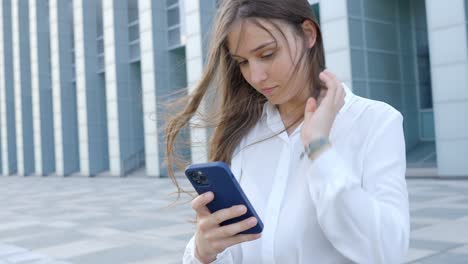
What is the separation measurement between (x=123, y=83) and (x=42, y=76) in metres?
9.99

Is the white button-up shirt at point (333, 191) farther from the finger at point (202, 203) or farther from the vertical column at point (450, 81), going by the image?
the vertical column at point (450, 81)

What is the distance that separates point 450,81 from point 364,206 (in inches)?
519

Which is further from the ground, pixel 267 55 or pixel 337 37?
pixel 337 37

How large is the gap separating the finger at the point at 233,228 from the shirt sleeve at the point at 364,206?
0.20 metres

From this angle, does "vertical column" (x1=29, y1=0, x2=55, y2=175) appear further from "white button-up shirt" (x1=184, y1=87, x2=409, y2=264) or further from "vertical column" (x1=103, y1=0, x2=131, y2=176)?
"white button-up shirt" (x1=184, y1=87, x2=409, y2=264)

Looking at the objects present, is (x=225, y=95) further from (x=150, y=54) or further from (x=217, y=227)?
(x=150, y=54)

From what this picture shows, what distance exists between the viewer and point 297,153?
1.74 meters

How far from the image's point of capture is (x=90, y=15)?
26.6m

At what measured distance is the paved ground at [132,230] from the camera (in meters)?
5.98

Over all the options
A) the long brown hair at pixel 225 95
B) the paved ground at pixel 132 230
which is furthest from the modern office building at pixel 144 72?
the paved ground at pixel 132 230

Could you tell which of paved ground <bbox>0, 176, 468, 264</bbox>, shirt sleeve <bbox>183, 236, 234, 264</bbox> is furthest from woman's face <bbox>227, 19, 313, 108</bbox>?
paved ground <bbox>0, 176, 468, 264</bbox>

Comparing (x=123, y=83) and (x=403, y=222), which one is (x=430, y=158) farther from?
(x=403, y=222)

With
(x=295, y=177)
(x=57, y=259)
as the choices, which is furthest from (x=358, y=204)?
(x=57, y=259)

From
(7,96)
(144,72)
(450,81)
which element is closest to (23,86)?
(7,96)
